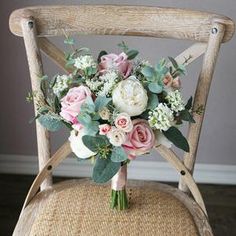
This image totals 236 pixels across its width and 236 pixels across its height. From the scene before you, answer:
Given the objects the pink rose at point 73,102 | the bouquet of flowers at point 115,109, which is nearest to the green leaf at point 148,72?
the bouquet of flowers at point 115,109

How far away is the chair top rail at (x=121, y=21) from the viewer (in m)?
0.94

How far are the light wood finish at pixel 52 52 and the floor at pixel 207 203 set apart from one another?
2.51 ft

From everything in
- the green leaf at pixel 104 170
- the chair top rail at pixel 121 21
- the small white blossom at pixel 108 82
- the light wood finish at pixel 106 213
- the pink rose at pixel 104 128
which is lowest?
the light wood finish at pixel 106 213

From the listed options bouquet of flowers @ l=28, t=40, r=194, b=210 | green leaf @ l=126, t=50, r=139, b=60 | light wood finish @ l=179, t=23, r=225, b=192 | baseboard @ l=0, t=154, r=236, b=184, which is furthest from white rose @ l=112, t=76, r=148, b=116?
baseboard @ l=0, t=154, r=236, b=184

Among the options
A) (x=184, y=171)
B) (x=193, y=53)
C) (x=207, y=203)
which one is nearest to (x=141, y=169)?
(x=207, y=203)

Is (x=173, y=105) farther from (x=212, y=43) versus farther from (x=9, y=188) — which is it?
(x=9, y=188)

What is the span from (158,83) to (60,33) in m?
0.28

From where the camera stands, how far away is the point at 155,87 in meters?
0.79

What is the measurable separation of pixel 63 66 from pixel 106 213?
0.32 m

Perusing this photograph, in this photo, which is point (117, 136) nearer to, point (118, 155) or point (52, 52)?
point (118, 155)

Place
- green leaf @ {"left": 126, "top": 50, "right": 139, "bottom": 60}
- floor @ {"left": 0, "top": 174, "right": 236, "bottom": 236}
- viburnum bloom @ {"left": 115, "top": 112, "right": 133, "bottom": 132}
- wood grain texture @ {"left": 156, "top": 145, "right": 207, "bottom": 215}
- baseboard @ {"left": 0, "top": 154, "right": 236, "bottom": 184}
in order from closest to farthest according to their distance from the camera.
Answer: viburnum bloom @ {"left": 115, "top": 112, "right": 133, "bottom": 132}
green leaf @ {"left": 126, "top": 50, "right": 139, "bottom": 60}
wood grain texture @ {"left": 156, "top": 145, "right": 207, "bottom": 215}
floor @ {"left": 0, "top": 174, "right": 236, "bottom": 236}
baseboard @ {"left": 0, "top": 154, "right": 236, "bottom": 184}

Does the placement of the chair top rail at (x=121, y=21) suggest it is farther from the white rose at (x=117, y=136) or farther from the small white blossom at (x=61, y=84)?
the white rose at (x=117, y=136)

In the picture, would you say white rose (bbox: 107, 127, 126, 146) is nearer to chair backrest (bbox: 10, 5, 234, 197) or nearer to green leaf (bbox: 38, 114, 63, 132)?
green leaf (bbox: 38, 114, 63, 132)

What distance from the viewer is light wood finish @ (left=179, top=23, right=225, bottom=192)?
93 centimetres
